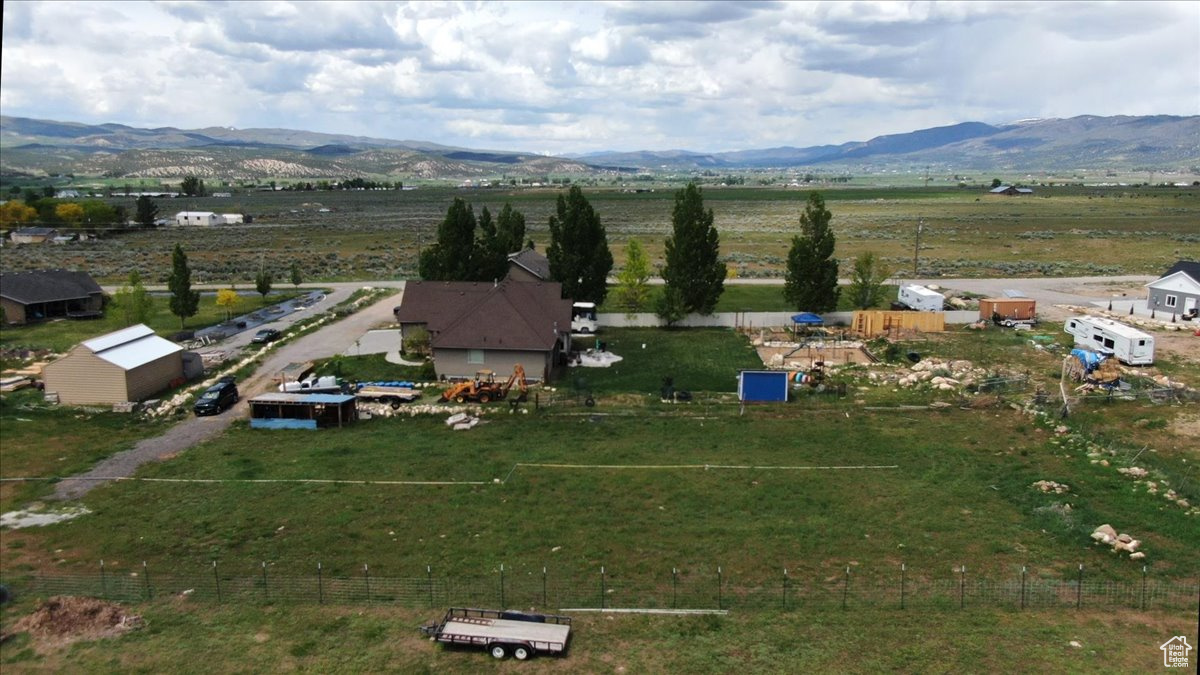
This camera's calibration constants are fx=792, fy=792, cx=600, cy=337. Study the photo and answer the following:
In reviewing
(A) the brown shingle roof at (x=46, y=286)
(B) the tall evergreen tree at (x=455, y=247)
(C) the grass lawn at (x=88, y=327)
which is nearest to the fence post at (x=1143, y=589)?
(B) the tall evergreen tree at (x=455, y=247)

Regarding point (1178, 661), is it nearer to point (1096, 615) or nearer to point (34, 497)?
point (1096, 615)

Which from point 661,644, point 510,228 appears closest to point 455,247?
point 510,228

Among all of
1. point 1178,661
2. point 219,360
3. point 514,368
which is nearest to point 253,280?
point 219,360

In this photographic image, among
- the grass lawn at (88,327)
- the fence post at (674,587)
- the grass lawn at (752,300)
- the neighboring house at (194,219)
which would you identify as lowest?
the fence post at (674,587)

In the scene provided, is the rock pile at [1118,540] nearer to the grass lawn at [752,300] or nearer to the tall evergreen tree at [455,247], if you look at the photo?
the grass lawn at [752,300]

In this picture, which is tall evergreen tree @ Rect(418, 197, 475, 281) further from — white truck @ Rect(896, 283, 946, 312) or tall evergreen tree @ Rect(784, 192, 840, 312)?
white truck @ Rect(896, 283, 946, 312)

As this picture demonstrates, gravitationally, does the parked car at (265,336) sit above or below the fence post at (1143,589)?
above

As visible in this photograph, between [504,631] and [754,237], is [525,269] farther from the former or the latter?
[754,237]

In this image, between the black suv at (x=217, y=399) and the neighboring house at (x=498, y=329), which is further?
the neighboring house at (x=498, y=329)
